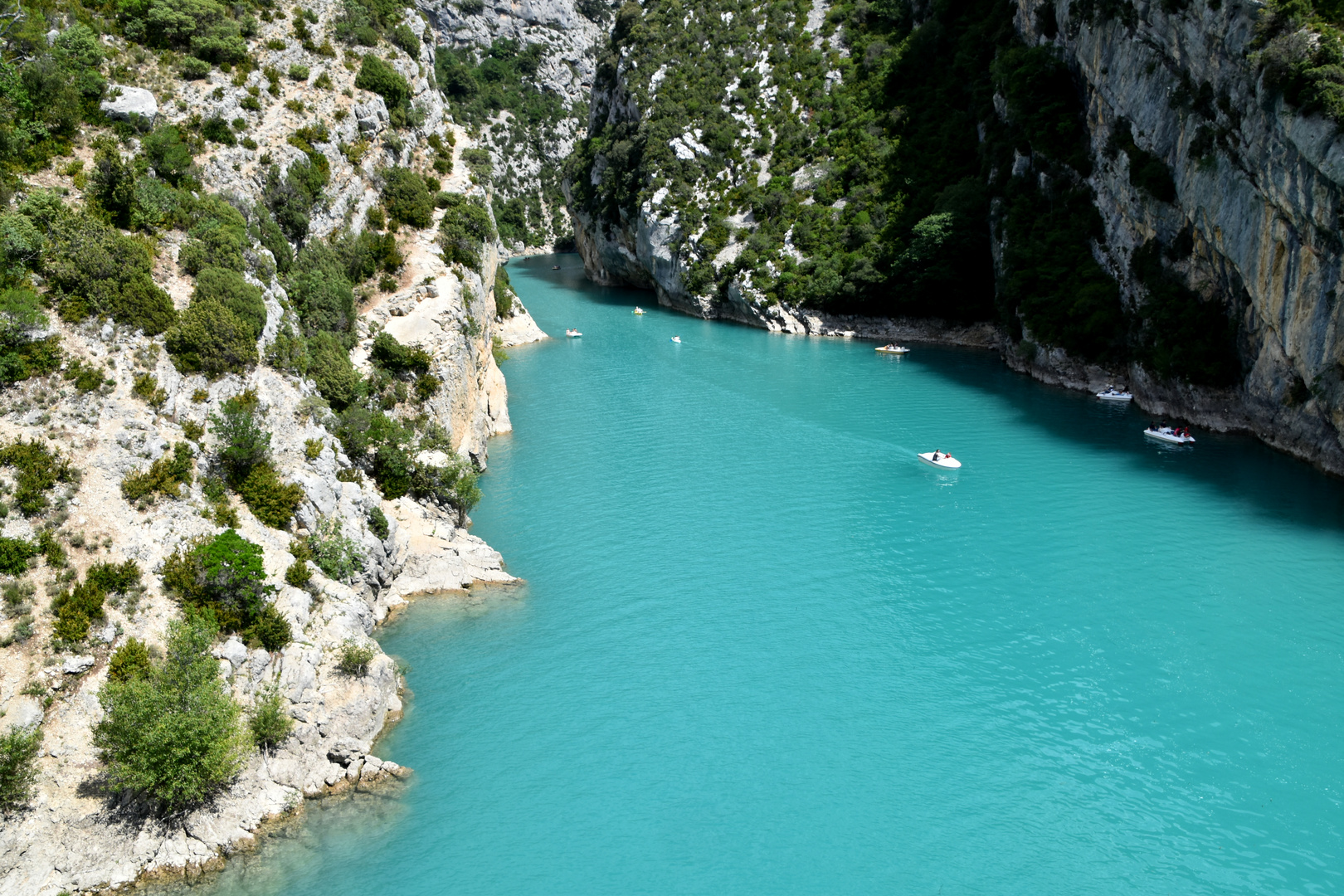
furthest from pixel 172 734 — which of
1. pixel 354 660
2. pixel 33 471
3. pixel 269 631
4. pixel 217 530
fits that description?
pixel 33 471

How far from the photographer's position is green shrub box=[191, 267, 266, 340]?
29.9 meters

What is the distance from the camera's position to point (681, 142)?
97.8 meters

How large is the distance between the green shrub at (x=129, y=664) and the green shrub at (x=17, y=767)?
6.78ft

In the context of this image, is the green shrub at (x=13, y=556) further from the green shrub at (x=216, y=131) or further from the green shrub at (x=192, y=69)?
the green shrub at (x=192, y=69)

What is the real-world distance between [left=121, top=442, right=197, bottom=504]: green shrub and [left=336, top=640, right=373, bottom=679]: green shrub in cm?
684

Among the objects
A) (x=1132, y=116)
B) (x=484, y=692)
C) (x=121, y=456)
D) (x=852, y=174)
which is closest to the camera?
(x=121, y=456)

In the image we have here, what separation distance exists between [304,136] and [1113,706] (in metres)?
42.1

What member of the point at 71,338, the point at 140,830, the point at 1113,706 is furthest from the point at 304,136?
the point at 1113,706

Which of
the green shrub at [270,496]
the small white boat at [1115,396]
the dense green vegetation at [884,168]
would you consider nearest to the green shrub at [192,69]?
the green shrub at [270,496]

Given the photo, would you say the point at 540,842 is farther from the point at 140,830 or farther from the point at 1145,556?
the point at 1145,556

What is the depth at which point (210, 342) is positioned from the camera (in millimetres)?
28484

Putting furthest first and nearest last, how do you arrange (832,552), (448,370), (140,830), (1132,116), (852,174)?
(852,174) < (1132,116) < (448,370) < (832,552) < (140,830)

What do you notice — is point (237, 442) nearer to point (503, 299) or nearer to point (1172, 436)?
point (1172, 436)

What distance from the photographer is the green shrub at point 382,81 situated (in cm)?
4712
